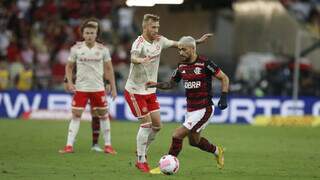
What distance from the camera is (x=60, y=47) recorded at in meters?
34.2

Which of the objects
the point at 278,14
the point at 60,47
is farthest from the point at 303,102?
the point at 60,47

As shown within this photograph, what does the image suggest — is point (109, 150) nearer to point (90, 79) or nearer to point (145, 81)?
point (90, 79)

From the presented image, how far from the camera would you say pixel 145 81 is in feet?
50.5

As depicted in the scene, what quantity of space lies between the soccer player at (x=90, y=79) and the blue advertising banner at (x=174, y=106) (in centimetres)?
1087

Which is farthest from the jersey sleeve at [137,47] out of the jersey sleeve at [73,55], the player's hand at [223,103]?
the jersey sleeve at [73,55]

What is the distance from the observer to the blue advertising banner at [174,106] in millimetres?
29348

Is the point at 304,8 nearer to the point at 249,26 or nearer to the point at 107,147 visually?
the point at 249,26

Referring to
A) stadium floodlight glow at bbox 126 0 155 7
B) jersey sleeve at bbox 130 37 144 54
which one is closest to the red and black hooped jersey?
jersey sleeve at bbox 130 37 144 54

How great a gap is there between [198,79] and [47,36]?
21.1 meters

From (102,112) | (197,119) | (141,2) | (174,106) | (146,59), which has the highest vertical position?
(141,2)

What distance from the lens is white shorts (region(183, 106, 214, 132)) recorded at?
14.4 metres

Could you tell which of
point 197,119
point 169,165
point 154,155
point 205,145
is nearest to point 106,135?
point 154,155

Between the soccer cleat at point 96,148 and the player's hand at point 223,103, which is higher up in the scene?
the player's hand at point 223,103

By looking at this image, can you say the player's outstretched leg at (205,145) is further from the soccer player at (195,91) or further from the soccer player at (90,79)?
the soccer player at (90,79)
